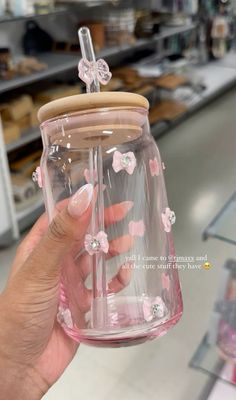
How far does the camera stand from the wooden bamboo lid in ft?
1.86

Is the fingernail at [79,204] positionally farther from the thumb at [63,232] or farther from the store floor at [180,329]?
the store floor at [180,329]

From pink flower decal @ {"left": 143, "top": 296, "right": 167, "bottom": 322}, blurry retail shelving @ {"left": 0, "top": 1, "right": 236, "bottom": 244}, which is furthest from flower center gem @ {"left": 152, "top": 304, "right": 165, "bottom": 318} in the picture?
blurry retail shelving @ {"left": 0, "top": 1, "right": 236, "bottom": 244}

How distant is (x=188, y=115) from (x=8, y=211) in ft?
6.97

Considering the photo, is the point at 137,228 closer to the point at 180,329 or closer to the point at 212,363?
the point at 212,363

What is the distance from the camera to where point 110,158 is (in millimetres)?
707

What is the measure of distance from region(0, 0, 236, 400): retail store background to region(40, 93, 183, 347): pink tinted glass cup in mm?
694

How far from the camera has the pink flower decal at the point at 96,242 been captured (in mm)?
687

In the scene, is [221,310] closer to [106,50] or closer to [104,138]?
[104,138]

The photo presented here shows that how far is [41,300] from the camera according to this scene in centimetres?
69

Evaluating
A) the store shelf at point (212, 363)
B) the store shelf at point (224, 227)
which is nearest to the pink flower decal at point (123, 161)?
the store shelf at point (224, 227)

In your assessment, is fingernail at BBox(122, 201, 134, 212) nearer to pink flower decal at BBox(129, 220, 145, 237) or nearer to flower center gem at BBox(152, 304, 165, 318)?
pink flower decal at BBox(129, 220, 145, 237)

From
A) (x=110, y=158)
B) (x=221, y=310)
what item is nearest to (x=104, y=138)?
(x=110, y=158)

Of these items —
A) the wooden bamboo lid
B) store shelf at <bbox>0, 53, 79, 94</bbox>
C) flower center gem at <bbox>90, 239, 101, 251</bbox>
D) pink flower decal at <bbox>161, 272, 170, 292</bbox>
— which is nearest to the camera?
the wooden bamboo lid

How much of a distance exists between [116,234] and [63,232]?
21cm
